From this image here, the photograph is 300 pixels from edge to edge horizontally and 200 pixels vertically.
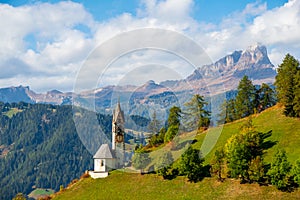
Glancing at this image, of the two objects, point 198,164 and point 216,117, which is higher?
point 216,117

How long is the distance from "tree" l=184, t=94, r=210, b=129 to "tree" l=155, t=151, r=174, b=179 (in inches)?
1100

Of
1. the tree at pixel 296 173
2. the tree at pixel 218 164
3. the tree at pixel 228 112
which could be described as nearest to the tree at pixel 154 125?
the tree at pixel 228 112

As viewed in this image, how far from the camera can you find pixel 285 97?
282 feet

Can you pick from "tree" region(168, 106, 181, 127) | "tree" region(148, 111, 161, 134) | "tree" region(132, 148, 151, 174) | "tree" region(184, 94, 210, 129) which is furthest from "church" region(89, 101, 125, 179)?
"tree" region(148, 111, 161, 134)

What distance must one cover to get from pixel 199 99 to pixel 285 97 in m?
27.9

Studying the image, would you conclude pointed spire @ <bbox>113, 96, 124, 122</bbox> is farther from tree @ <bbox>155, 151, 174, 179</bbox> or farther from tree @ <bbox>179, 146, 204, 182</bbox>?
tree @ <bbox>179, 146, 204, 182</bbox>

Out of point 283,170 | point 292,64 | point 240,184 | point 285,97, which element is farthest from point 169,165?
point 292,64

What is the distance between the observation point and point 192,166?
2820 inches

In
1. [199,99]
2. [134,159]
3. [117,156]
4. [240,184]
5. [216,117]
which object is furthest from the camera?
[216,117]

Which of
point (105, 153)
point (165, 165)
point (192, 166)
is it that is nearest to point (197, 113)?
point (105, 153)

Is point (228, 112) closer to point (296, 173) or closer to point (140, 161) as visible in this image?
point (140, 161)

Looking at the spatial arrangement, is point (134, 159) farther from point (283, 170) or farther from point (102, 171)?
point (283, 170)

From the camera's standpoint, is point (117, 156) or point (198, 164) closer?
point (198, 164)

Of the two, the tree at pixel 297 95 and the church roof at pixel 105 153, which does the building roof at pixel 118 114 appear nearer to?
the church roof at pixel 105 153
